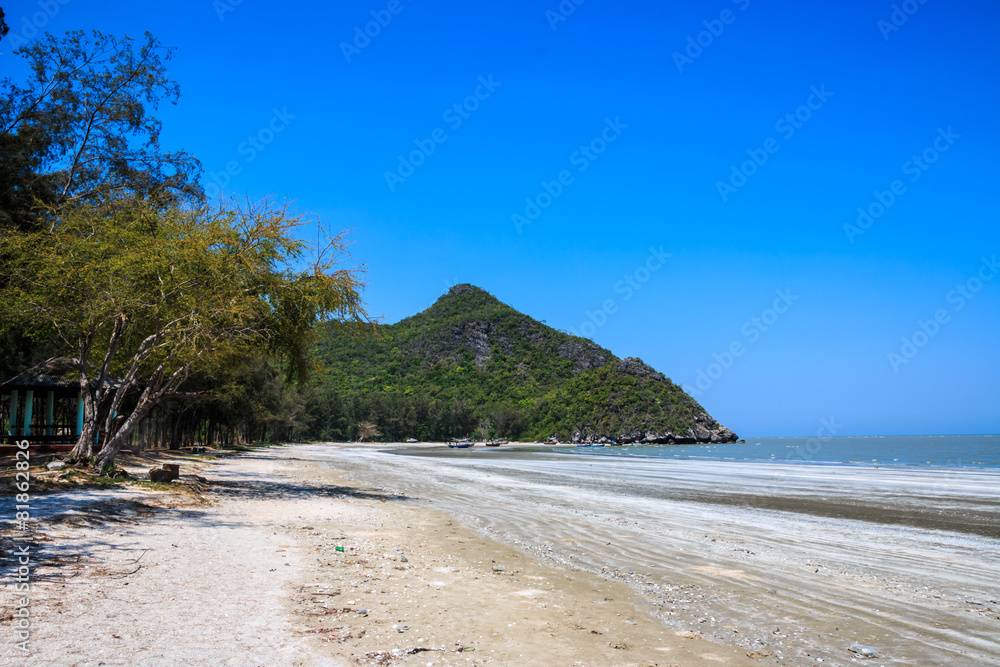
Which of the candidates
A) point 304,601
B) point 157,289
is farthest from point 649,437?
point 304,601

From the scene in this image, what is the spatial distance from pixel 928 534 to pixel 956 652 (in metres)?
9.87

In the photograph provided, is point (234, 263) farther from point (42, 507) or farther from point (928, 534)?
point (928, 534)

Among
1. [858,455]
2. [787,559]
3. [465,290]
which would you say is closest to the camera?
[787,559]

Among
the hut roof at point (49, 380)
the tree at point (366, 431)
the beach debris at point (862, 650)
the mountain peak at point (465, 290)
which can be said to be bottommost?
the tree at point (366, 431)

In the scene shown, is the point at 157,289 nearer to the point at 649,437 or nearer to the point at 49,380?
the point at 49,380

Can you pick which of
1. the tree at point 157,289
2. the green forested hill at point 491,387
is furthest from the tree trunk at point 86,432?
the green forested hill at point 491,387

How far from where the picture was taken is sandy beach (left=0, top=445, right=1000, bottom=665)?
5539mm

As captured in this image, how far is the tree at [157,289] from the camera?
16.0 meters

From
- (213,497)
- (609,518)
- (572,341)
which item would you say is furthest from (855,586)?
(572,341)

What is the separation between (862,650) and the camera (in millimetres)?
5945

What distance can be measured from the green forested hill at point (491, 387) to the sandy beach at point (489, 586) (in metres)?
102

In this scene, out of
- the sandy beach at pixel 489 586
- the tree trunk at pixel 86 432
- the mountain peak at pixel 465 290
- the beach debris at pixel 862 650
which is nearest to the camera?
the sandy beach at pixel 489 586

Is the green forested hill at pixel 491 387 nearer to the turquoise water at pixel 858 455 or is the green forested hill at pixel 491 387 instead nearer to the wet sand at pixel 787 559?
the turquoise water at pixel 858 455

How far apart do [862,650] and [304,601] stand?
225 inches
